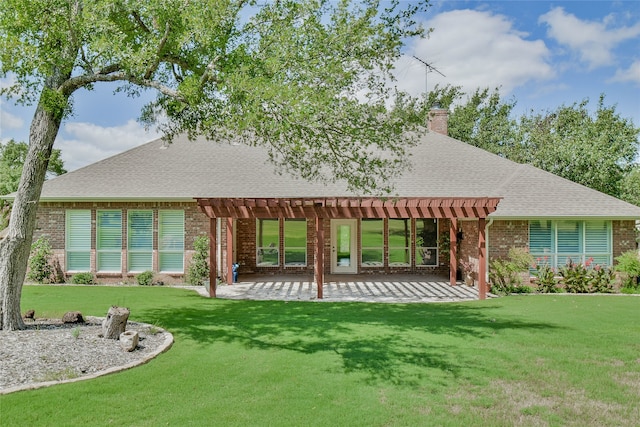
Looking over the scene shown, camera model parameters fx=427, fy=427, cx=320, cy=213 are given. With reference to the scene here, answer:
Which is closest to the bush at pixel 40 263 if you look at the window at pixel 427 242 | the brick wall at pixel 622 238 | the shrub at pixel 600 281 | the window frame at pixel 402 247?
the window frame at pixel 402 247

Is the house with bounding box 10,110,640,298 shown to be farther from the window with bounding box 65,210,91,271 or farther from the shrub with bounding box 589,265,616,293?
the shrub with bounding box 589,265,616,293

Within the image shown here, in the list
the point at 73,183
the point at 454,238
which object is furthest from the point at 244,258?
the point at 454,238

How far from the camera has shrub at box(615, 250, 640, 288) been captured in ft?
45.1

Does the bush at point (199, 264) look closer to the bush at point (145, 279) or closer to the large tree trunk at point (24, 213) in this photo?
the bush at point (145, 279)

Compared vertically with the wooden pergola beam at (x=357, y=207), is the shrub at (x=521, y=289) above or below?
below

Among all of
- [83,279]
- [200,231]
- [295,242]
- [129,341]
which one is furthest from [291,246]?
[129,341]

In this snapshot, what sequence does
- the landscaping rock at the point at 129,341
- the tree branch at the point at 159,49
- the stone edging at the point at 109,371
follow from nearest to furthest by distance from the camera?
the stone edging at the point at 109,371
the landscaping rock at the point at 129,341
the tree branch at the point at 159,49

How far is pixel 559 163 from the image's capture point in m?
23.9

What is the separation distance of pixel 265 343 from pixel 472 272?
9.69 meters

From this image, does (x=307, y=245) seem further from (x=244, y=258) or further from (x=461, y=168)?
(x=461, y=168)

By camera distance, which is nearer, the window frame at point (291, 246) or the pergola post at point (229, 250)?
the pergola post at point (229, 250)

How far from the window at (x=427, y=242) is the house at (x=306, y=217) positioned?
0.04m

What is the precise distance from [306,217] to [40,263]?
31.7ft

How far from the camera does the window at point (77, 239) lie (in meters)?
15.1
